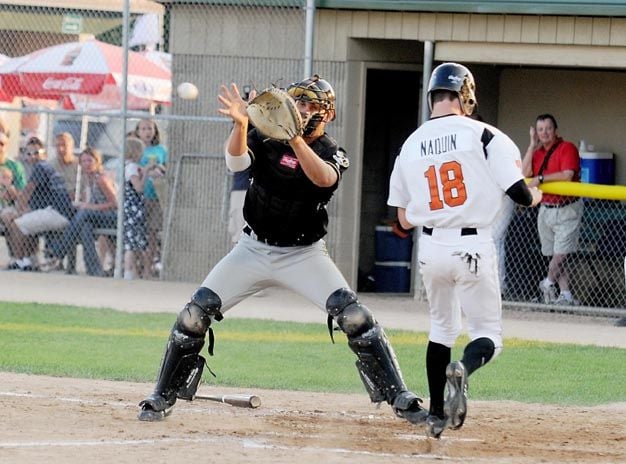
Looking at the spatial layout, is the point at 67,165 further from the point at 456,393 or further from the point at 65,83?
the point at 456,393

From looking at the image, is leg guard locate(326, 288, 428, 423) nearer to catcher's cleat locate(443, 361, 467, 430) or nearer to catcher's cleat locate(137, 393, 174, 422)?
catcher's cleat locate(443, 361, 467, 430)

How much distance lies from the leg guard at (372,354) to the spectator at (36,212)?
1019 cm

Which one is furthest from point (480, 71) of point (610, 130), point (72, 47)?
point (72, 47)

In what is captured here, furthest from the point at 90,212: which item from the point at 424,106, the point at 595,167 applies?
the point at 595,167

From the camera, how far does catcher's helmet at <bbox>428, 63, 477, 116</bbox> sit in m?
7.32

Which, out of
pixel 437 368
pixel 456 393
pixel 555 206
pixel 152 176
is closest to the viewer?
pixel 456 393

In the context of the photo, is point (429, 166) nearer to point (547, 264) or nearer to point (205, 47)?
point (547, 264)

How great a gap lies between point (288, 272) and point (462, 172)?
1181 millimetres

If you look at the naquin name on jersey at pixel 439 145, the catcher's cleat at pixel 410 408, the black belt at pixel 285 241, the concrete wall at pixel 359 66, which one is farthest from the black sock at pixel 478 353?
the concrete wall at pixel 359 66

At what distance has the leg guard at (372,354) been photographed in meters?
7.60

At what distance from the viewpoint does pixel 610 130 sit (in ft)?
53.6

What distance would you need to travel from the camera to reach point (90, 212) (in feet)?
56.9

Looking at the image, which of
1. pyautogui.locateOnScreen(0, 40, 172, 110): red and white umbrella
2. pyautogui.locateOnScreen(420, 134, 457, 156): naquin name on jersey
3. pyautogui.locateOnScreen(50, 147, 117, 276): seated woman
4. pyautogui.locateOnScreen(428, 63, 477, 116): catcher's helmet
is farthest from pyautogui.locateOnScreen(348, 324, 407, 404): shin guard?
pyautogui.locateOnScreen(0, 40, 172, 110): red and white umbrella

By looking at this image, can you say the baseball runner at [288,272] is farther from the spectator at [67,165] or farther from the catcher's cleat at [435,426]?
the spectator at [67,165]
